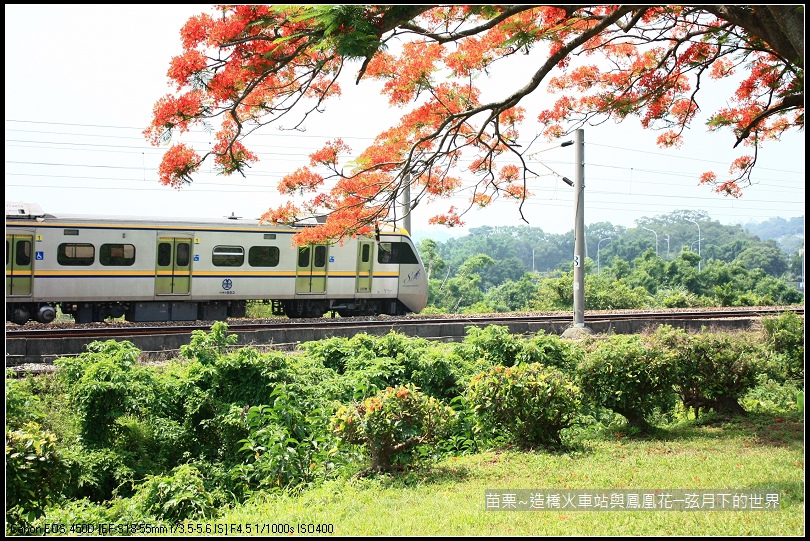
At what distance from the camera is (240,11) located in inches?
250

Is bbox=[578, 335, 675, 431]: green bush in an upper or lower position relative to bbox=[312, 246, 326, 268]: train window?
lower

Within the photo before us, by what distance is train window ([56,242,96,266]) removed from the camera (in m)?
14.8

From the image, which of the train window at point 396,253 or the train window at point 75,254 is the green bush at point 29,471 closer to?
the train window at point 75,254

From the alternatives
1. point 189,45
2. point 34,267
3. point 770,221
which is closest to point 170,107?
point 189,45

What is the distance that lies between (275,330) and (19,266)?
5615mm

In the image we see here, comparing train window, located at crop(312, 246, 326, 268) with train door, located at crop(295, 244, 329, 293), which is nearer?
train door, located at crop(295, 244, 329, 293)

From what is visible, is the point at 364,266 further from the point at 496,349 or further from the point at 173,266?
the point at 496,349

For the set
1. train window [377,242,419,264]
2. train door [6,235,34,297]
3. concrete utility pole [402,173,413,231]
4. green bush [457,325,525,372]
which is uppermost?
concrete utility pole [402,173,413,231]

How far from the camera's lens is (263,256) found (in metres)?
17.0

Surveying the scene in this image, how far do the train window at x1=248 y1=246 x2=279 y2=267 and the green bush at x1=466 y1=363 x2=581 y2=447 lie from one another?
10655 millimetres

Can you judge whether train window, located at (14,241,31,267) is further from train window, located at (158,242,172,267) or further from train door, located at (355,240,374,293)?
train door, located at (355,240,374,293)

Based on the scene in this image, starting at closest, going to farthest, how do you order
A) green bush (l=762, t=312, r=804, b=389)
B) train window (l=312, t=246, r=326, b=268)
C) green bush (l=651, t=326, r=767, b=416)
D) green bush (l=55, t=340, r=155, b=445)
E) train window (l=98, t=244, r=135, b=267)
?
green bush (l=55, t=340, r=155, b=445) → green bush (l=651, t=326, r=767, b=416) → green bush (l=762, t=312, r=804, b=389) → train window (l=98, t=244, r=135, b=267) → train window (l=312, t=246, r=326, b=268)

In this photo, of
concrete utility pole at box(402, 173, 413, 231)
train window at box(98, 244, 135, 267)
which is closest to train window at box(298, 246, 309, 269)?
concrete utility pole at box(402, 173, 413, 231)

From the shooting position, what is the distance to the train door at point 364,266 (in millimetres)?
18344
